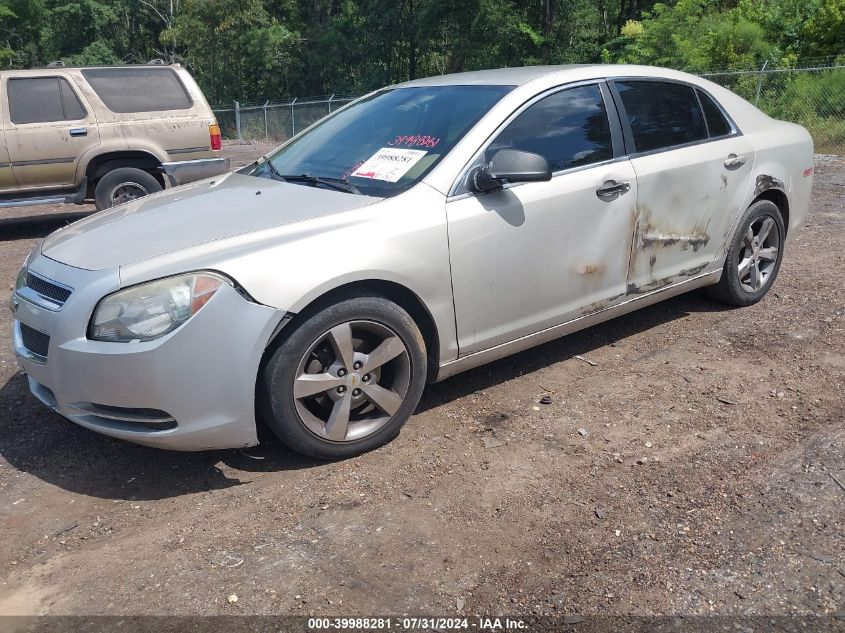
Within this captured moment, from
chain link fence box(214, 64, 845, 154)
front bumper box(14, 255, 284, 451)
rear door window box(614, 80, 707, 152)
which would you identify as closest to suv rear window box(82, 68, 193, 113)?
rear door window box(614, 80, 707, 152)

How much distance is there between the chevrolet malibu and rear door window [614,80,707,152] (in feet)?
0.04

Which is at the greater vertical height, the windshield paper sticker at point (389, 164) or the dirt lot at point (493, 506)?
the windshield paper sticker at point (389, 164)

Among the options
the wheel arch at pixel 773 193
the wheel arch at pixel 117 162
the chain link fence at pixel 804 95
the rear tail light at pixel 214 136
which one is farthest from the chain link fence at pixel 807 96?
the wheel arch at pixel 117 162

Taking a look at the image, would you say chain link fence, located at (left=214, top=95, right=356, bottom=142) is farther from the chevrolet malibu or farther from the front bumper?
the front bumper

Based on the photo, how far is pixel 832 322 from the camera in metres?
5.12

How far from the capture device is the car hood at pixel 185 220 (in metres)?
3.32

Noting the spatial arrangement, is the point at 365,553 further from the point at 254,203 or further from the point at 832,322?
the point at 832,322

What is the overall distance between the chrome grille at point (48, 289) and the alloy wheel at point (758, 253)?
4155mm

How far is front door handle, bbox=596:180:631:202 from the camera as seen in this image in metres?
4.16

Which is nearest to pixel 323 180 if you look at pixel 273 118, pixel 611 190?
pixel 611 190

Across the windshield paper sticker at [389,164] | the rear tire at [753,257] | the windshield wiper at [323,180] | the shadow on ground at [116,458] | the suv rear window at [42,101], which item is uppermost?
the suv rear window at [42,101]

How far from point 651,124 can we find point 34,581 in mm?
3924

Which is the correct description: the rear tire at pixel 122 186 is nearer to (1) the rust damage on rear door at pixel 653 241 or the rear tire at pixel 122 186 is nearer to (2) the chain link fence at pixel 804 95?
(1) the rust damage on rear door at pixel 653 241

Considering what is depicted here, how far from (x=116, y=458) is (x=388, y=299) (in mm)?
1491
